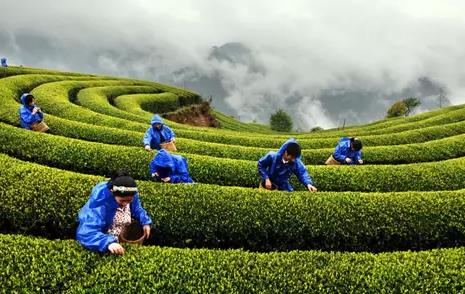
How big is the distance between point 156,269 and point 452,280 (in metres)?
5.45

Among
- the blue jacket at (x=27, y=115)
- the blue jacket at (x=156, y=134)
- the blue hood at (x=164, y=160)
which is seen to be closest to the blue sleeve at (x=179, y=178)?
the blue hood at (x=164, y=160)

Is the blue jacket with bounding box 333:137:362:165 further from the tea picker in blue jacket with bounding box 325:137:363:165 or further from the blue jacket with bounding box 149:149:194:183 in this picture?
the blue jacket with bounding box 149:149:194:183

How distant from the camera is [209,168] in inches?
635

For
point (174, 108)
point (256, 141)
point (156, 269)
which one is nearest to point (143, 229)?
point (156, 269)

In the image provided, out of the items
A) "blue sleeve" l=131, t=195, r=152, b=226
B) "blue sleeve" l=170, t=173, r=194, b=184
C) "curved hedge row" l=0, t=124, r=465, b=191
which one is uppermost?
"curved hedge row" l=0, t=124, r=465, b=191

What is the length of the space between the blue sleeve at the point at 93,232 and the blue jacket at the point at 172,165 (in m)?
4.65

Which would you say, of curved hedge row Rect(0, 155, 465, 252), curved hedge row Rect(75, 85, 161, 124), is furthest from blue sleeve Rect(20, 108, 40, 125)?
curved hedge row Rect(75, 85, 161, 124)

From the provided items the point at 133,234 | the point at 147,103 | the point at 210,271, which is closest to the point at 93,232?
the point at 133,234

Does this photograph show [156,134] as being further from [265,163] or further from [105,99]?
[105,99]

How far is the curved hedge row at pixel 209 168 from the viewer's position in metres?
15.3

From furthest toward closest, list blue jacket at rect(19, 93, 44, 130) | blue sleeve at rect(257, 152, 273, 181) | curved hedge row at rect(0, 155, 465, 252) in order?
blue jacket at rect(19, 93, 44, 130), blue sleeve at rect(257, 152, 273, 181), curved hedge row at rect(0, 155, 465, 252)

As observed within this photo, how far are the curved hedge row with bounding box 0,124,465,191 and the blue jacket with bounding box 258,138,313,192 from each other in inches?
133

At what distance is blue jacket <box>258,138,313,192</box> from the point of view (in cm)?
1203

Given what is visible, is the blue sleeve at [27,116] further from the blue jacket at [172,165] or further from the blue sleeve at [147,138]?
the blue jacket at [172,165]
